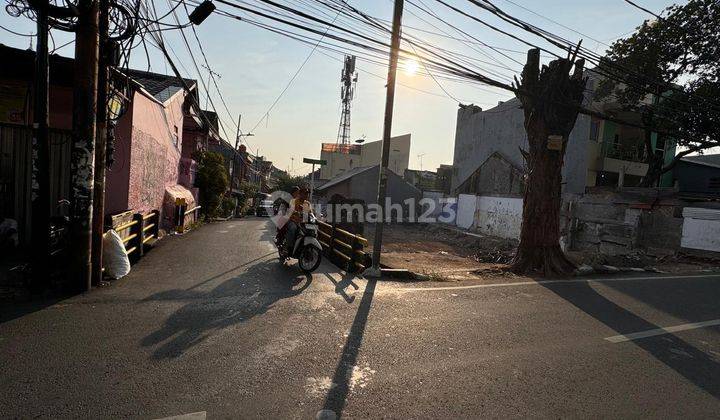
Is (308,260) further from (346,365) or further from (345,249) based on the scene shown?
(346,365)

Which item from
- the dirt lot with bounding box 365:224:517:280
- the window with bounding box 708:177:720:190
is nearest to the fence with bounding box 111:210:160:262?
the dirt lot with bounding box 365:224:517:280

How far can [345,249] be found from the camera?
31.1ft

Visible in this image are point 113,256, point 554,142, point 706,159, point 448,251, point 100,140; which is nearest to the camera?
point 100,140

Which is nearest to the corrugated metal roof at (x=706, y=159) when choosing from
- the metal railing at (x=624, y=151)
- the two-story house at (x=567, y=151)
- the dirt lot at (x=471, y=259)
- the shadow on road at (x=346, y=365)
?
the two-story house at (x=567, y=151)

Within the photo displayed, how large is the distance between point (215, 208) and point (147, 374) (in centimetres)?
1751

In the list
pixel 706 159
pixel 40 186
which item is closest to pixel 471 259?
pixel 40 186

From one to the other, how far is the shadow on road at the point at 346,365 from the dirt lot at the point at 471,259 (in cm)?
326

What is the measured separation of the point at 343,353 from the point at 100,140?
476 cm

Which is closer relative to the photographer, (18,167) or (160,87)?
(18,167)

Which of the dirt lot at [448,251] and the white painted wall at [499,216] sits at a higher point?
the white painted wall at [499,216]

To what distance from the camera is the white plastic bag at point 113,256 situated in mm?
6699

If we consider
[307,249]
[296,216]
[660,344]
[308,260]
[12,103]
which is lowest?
[660,344]

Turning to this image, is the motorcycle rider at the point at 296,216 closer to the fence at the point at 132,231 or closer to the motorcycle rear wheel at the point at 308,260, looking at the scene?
the motorcycle rear wheel at the point at 308,260

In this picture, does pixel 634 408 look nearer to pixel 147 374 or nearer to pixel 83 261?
pixel 147 374
